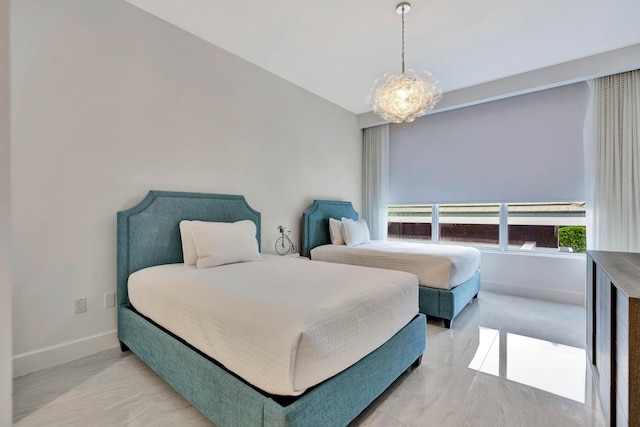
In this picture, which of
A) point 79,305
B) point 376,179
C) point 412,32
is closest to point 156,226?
point 79,305

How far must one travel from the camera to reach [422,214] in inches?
185

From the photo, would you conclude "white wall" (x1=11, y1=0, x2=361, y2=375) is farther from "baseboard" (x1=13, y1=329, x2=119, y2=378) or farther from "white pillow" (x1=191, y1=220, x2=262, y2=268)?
"white pillow" (x1=191, y1=220, x2=262, y2=268)

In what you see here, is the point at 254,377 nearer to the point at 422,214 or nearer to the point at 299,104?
the point at 299,104

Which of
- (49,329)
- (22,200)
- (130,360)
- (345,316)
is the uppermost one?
(22,200)

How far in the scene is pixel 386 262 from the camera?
3.10 m

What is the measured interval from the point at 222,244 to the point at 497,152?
3731 mm

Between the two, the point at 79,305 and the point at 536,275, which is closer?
the point at 79,305

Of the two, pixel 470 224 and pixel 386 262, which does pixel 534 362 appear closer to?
pixel 386 262

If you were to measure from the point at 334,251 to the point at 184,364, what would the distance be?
2.27 metres

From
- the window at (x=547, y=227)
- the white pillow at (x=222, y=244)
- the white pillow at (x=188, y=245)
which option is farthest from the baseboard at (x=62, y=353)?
the window at (x=547, y=227)

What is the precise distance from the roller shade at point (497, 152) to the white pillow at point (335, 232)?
136cm

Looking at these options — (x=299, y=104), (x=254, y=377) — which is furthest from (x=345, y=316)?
(x=299, y=104)

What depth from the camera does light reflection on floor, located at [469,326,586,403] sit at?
1.83 meters

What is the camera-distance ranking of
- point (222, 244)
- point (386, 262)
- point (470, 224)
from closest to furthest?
point (222, 244), point (386, 262), point (470, 224)
